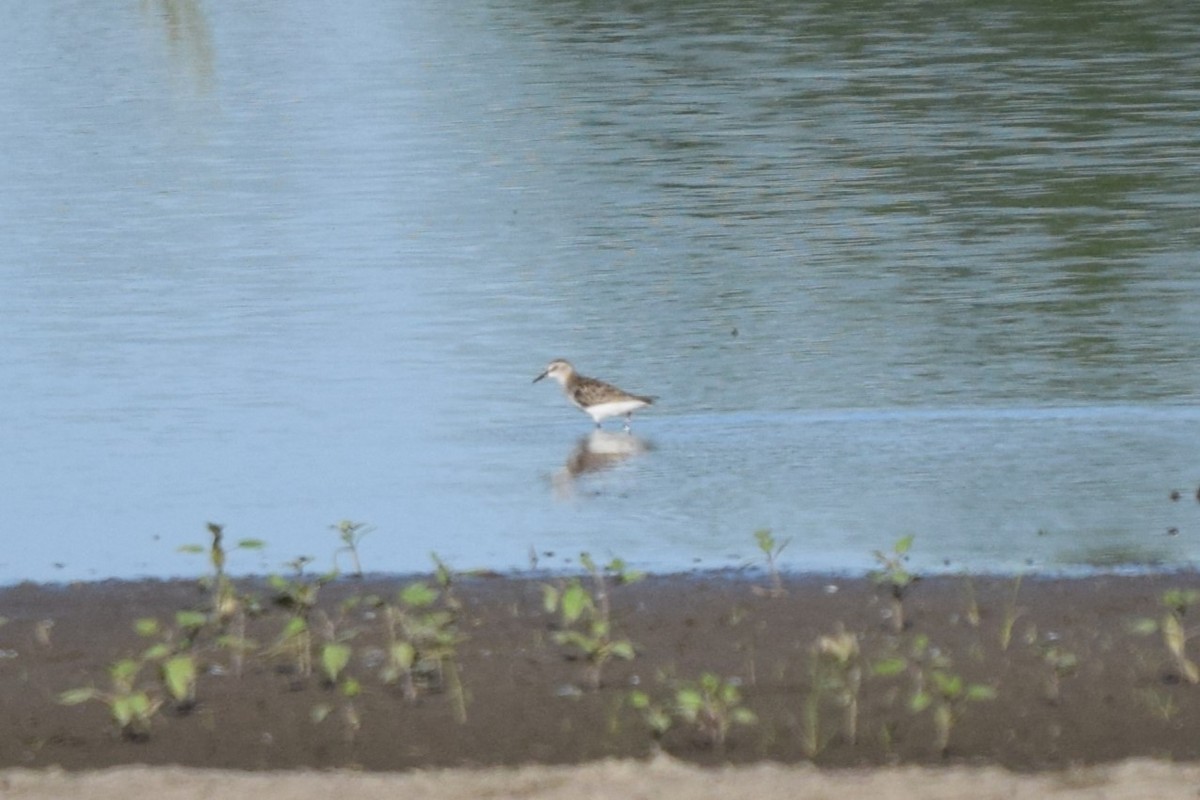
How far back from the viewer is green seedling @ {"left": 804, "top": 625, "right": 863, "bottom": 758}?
7336 mm

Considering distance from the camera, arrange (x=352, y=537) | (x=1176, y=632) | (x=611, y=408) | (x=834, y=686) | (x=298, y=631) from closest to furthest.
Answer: (x=834, y=686), (x=1176, y=632), (x=298, y=631), (x=352, y=537), (x=611, y=408)

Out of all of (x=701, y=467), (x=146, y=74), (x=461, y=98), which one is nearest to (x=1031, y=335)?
(x=701, y=467)

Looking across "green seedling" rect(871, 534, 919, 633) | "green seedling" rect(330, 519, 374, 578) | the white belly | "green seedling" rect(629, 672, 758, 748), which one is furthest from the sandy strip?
the white belly

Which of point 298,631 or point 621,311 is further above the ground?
point 621,311

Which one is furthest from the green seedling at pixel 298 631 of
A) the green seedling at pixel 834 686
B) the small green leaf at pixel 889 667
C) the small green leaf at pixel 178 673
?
the small green leaf at pixel 889 667

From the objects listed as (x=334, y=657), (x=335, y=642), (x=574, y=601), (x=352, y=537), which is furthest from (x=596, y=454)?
(x=334, y=657)

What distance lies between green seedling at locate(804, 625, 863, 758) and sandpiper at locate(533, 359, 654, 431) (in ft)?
16.5

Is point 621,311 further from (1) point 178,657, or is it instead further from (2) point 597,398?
(1) point 178,657

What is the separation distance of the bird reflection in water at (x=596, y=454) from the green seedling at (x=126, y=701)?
165 inches

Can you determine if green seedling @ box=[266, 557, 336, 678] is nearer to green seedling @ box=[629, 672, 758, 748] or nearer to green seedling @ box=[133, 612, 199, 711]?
green seedling @ box=[133, 612, 199, 711]

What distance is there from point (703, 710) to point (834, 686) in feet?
1.44

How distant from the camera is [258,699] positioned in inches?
309

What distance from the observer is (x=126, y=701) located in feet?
23.9

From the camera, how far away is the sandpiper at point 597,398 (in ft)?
42.2
